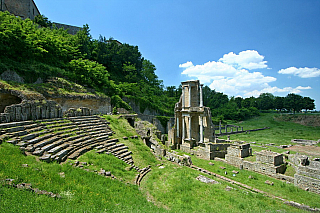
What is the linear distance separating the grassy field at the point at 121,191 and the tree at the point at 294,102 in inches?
3106

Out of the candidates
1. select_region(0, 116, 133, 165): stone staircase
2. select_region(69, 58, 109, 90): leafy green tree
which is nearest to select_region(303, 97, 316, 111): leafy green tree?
select_region(69, 58, 109, 90): leafy green tree

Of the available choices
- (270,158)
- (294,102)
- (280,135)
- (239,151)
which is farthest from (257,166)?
(294,102)

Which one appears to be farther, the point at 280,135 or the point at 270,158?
the point at 280,135

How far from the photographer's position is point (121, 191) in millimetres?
7355

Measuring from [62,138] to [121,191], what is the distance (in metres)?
6.29

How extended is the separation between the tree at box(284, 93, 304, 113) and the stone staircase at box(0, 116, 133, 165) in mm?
82801

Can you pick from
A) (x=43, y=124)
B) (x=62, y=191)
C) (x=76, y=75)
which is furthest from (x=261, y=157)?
(x=76, y=75)

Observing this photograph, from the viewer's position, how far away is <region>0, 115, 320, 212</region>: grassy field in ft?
16.7

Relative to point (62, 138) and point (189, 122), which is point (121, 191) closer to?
point (62, 138)

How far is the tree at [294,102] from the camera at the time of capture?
239ft

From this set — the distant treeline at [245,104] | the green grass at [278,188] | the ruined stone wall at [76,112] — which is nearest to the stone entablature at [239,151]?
the green grass at [278,188]

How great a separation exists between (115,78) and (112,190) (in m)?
37.7

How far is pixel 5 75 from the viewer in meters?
18.9

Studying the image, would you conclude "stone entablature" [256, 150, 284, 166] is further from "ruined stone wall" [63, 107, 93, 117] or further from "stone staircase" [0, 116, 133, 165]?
"ruined stone wall" [63, 107, 93, 117]
